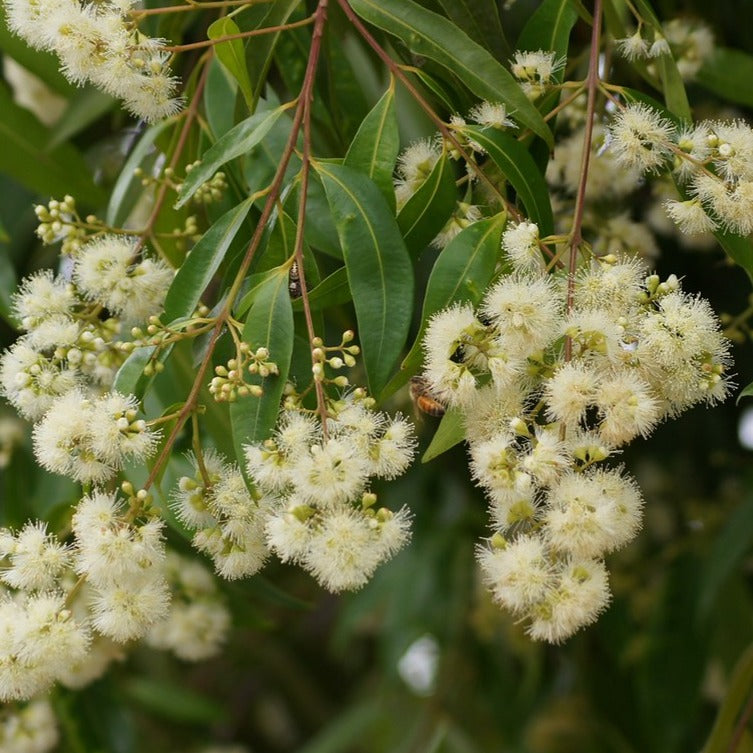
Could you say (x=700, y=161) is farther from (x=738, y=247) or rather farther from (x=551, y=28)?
(x=551, y=28)

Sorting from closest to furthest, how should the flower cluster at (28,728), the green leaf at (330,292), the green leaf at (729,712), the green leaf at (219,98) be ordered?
Result: 1. the green leaf at (330,292)
2. the green leaf at (219,98)
3. the green leaf at (729,712)
4. the flower cluster at (28,728)

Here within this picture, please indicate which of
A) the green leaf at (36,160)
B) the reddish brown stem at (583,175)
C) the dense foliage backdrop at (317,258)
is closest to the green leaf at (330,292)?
the dense foliage backdrop at (317,258)

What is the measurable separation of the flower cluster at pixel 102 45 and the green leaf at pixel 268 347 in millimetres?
240

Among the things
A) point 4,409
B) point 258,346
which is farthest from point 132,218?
point 258,346

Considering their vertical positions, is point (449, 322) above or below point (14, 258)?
above

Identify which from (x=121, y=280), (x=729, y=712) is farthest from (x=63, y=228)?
(x=729, y=712)

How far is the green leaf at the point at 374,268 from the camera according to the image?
1156 mm

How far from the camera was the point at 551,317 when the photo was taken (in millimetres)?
1037

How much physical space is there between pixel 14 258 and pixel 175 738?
80.7 inches

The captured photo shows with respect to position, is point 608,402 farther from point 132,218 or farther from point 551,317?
point 132,218

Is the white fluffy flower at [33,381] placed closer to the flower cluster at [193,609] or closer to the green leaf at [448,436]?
the green leaf at [448,436]

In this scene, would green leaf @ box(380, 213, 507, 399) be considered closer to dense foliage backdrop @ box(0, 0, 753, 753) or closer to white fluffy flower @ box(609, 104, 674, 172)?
dense foliage backdrop @ box(0, 0, 753, 753)

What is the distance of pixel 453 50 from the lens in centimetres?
126

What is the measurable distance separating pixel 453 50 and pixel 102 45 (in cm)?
36
